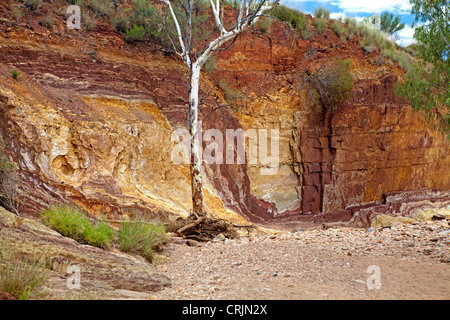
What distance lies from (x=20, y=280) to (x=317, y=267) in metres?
3.72

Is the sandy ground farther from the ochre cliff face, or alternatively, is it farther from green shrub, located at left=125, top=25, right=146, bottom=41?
green shrub, located at left=125, top=25, right=146, bottom=41

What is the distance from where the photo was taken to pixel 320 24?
71.6ft

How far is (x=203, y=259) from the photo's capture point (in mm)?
6211

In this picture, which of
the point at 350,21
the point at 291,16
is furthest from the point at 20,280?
the point at 350,21

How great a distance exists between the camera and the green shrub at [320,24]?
21.7 m

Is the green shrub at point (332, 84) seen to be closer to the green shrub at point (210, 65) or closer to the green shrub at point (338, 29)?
the green shrub at point (338, 29)

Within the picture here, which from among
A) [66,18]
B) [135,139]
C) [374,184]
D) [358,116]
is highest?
[66,18]

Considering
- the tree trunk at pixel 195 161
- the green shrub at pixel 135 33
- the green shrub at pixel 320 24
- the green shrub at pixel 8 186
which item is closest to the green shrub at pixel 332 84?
the green shrub at pixel 320 24

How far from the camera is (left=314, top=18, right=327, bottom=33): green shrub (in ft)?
71.3

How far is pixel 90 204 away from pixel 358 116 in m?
15.7

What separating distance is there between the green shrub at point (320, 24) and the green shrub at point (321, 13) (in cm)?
188

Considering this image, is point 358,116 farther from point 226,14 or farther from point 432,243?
point 432,243

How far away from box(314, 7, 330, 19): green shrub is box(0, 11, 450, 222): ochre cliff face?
107 inches

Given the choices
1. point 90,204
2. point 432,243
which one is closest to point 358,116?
point 432,243
